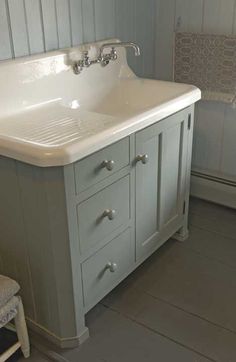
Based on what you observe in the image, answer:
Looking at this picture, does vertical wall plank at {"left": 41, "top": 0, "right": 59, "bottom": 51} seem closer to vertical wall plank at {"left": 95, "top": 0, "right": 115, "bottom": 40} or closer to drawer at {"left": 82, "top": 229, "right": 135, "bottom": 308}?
vertical wall plank at {"left": 95, "top": 0, "right": 115, "bottom": 40}

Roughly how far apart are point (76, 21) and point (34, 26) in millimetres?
250

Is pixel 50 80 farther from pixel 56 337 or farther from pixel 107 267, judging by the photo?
pixel 56 337

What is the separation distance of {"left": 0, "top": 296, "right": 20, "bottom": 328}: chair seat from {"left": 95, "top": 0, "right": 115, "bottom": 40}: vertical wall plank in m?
1.27

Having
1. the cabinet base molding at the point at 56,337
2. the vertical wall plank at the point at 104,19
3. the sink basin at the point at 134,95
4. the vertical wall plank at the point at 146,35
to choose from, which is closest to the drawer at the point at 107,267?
the cabinet base molding at the point at 56,337

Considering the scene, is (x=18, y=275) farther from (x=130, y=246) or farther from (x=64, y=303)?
(x=130, y=246)

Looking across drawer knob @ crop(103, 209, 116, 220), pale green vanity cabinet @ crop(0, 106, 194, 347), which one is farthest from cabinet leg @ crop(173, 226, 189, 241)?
drawer knob @ crop(103, 209, 116, 220)

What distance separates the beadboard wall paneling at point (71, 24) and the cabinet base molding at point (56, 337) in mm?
1043

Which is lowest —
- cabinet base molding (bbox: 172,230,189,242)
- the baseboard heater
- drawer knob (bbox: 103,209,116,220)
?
cabinet base molding (bbox: 172,230,189,242)

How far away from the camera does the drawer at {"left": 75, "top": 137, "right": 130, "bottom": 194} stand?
4.56ft

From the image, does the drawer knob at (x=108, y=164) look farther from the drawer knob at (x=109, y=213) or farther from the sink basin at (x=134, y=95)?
the sink basin at (x=134, y=95)

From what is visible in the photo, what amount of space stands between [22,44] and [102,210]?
744 millimetres

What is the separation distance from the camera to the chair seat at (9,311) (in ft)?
4.69

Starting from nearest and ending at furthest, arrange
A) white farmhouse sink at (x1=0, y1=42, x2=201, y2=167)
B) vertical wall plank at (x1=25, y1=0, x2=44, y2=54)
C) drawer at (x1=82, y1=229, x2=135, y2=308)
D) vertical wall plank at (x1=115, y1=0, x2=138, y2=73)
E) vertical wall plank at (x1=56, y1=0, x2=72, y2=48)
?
white farmhouse sink at (x1=0, y1=42, x2=201, y2=167) < drawer at (x1=82, y1=229, x2=135, y2=308) < vertical wall plank at (x1=25, y1=0, x2=44, y2=54) < vertical wall plank at (x1=56, y1=0, x2=72, y2=48) < vertical wall plank at (x1=115, y1=0, x2=138, y2=73)

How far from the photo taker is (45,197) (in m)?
1.35
